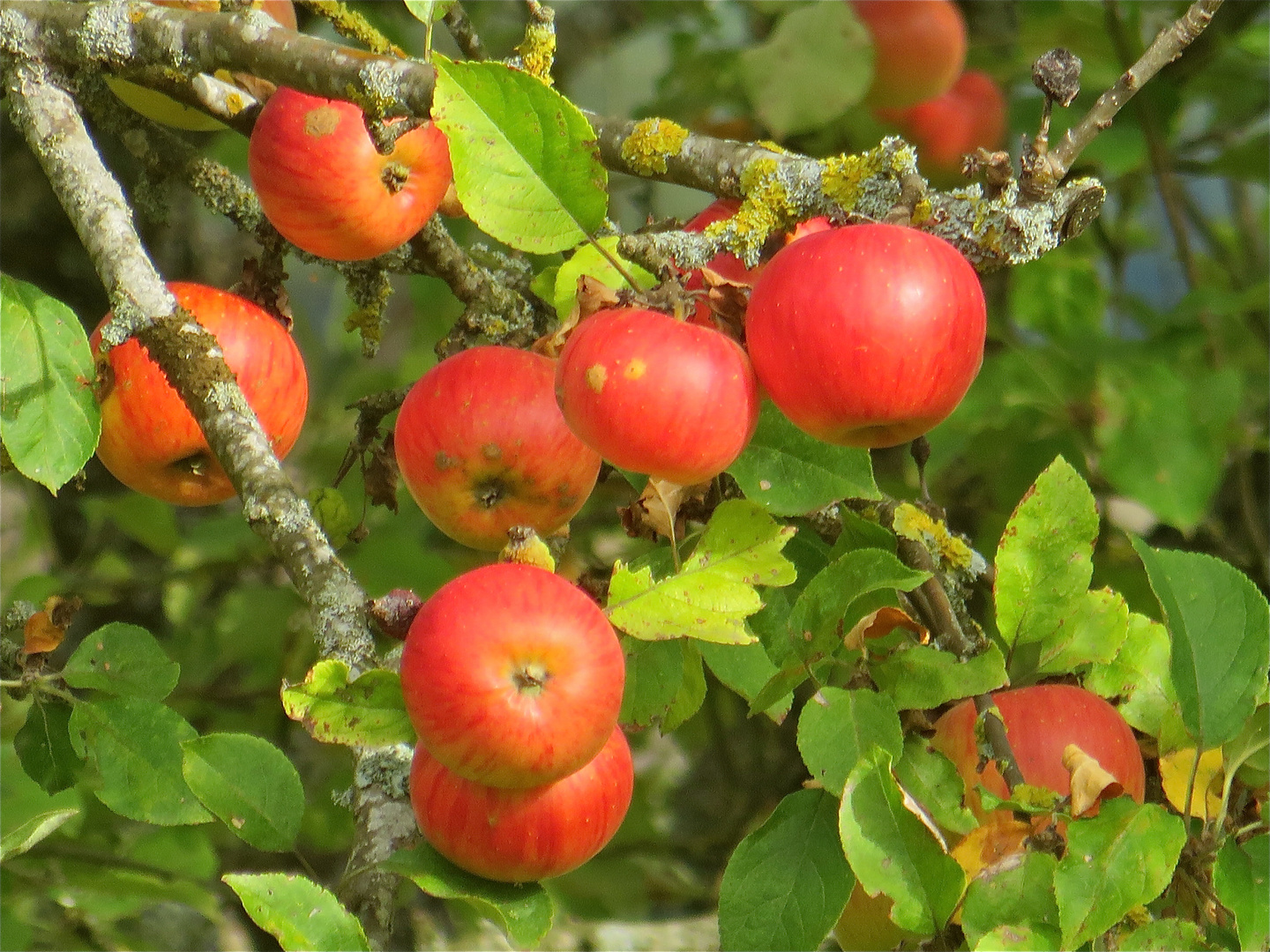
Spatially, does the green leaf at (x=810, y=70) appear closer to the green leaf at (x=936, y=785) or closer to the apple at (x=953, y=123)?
the apple at (x=953, y=123)

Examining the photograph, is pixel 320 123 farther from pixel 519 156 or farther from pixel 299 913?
pixel 299 913

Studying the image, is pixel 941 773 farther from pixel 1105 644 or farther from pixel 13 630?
pixel 13 630

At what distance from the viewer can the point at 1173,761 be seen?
1098 mm

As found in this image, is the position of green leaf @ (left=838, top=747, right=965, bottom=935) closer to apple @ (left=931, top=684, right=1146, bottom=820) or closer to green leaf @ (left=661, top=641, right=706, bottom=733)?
apple @ (left=931, top=684, right=1146, bottom=820)

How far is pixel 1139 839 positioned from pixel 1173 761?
8.4 inches

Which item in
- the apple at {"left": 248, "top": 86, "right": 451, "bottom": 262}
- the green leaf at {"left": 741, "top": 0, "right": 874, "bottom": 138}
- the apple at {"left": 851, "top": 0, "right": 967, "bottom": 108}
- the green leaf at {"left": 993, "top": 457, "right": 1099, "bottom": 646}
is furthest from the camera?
the apple at {"left": 851, "top": 0, "right": 967, "bottom": 108}

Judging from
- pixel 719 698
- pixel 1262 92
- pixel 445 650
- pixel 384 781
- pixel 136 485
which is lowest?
pixel 719 698

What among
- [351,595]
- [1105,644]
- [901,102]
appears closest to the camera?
[351,595]

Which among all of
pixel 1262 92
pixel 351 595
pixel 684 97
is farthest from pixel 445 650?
pixel 1262 92

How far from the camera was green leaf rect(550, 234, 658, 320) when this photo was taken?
1.14 metres

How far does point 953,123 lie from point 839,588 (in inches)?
66.6

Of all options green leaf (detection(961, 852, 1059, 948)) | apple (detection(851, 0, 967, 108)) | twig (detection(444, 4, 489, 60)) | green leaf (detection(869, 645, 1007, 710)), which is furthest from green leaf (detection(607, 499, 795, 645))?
apple (detection(851, 0, 967, 108))

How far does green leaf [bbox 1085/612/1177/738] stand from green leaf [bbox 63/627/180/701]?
812mm

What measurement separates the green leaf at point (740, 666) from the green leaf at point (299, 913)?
0.43m
